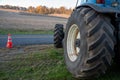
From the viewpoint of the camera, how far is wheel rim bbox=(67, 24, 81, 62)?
5434 millimetres

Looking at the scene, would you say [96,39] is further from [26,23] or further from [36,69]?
[26,23]

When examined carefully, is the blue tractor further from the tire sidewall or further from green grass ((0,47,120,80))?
green grass ((0,47,120,80))

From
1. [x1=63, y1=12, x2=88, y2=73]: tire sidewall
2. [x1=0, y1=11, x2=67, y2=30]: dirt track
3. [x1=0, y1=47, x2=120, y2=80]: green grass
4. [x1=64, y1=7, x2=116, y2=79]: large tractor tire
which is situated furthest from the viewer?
[x1=0, y1=11, x2=67, y2=30]: dirt track

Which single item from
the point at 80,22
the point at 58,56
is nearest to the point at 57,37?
the point at 58,56

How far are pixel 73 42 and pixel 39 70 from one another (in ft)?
4.20

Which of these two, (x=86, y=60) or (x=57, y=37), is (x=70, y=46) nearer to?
(x=86, y=60)

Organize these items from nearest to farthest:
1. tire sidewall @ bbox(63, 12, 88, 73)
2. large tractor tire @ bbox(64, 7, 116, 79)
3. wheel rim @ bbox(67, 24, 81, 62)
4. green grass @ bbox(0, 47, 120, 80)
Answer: large tractor tire @ bbox(64, 7, 116, 79) → tire sidewall @ bbox(63, 12, 88, 73) → wheel rim @ bbox(67, 24, 81, 62) → green grass @ bbox(0, 47, 120, 80)

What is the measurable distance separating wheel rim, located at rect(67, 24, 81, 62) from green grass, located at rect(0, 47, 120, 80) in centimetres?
51

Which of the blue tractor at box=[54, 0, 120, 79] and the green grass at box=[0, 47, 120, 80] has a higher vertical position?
the blue tractor at box=[54, 0, 120, 79]

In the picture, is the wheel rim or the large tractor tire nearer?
the large tractor tire

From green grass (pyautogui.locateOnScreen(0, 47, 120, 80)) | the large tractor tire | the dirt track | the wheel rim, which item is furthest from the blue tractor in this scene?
the dirt track

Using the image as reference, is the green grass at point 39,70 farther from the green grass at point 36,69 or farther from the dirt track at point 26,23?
the dirt track at point 26,23

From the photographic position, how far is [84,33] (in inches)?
181

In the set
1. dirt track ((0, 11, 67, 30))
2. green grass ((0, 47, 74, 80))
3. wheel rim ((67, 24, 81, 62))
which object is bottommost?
dirt track ((0, 11, 67, 30))
